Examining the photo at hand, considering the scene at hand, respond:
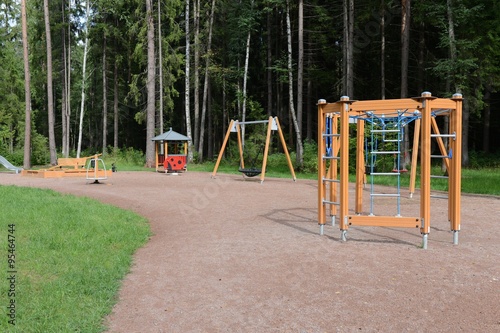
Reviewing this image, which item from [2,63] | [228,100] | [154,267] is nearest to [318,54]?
[228,100]

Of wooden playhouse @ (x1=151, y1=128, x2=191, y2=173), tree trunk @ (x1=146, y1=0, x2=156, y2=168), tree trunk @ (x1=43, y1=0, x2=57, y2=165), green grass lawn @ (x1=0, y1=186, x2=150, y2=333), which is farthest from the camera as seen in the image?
tree trunk @ (x1=43, y1=0, x2=57, y2=165)

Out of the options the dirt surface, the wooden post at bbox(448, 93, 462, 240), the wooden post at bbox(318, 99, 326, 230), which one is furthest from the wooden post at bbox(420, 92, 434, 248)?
the wooden post at bbox(318, 99, 326, 230)

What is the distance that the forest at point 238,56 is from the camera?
24.5 meters

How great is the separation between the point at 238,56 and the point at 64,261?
1154 inches

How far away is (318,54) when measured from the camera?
32.5 metres

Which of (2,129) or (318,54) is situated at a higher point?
(318,54)

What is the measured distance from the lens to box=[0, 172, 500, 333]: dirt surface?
12.8 ft

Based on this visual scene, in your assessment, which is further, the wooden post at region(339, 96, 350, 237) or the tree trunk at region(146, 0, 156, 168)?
the tree trunk at region(146, 0, 156, 168)

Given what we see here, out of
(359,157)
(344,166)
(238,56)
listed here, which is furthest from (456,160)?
(238,56)

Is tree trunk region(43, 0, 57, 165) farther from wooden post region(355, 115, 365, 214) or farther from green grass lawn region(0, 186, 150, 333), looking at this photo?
wooden post region(355, 115, 365, 214)

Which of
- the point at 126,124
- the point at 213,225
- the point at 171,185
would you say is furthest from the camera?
the point at 126,124

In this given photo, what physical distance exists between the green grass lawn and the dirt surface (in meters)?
0.24

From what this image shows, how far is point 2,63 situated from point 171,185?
28.0 meters

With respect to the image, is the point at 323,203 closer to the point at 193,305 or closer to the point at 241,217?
the point at 241,217
